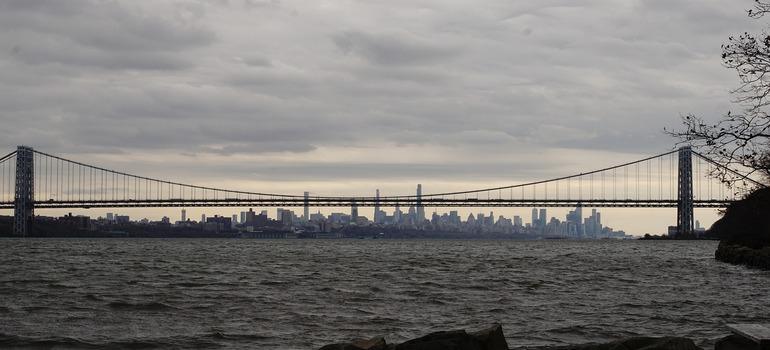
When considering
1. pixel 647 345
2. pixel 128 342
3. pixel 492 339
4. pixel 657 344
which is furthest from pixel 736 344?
pixel 128 342

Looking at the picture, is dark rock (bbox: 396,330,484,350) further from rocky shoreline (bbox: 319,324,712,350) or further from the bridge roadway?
the bridge roadway

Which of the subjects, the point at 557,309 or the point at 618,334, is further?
the point at 557,309

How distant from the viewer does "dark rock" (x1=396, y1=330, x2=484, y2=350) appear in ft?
32.5

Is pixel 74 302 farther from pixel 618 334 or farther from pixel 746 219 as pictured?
pixel 746 219

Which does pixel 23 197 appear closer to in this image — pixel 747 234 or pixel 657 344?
pixel 747 234

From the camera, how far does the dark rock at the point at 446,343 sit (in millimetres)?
A: 9898

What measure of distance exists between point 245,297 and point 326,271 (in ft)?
41.6

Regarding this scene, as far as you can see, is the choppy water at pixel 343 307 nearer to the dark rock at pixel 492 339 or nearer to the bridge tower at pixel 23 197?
the dark rock at pixel 492 339

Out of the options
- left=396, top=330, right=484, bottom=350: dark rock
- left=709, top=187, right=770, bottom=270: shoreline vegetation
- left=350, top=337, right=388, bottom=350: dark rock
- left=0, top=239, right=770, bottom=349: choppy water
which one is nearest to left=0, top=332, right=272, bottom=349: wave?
left=0, top=239, right=770, bottom=349: choppy water

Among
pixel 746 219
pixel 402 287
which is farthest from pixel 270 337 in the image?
pixel 746 219

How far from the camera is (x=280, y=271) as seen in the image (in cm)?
3475

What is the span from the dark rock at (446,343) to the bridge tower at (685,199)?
87786mm

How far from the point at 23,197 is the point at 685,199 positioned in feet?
220

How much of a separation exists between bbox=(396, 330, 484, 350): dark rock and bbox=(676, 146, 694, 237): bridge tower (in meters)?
87.8
